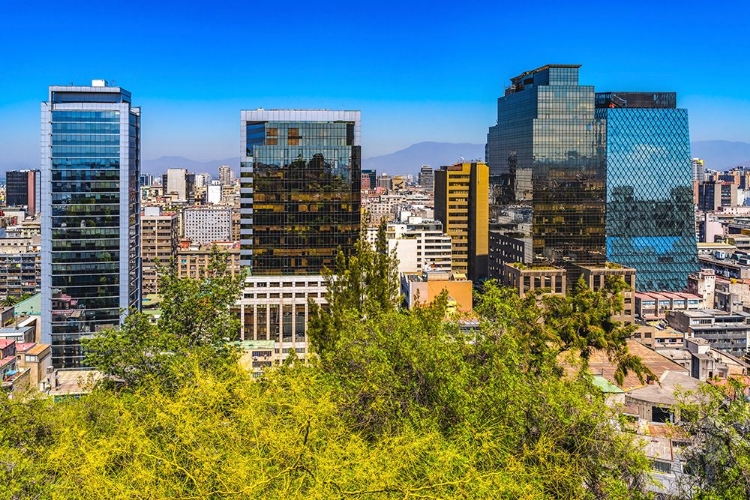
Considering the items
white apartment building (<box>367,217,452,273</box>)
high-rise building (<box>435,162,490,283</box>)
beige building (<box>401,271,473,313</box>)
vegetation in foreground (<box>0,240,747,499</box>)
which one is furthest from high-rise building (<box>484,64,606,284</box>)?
vegetation in foreground (<box>0,240,747,499</box>)

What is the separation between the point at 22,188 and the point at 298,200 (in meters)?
149

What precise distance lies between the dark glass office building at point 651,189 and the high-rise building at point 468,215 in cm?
1626

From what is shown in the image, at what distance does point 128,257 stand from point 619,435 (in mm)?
50172

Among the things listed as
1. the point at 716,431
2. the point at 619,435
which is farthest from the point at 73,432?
the point at 716,431

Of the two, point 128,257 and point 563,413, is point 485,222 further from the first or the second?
point 563,413

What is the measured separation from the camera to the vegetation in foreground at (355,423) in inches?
348

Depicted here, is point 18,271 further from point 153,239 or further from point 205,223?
point 205,223

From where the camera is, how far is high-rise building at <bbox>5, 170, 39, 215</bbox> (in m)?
172

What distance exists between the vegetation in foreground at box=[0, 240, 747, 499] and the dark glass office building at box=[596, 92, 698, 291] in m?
73.7

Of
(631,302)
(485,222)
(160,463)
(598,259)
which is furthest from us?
(485,222)

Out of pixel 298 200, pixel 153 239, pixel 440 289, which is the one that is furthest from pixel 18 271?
pixel 440 289

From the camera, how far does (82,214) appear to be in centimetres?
5462

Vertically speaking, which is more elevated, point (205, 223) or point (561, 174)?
point (561, 174)

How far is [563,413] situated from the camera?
11.9m
